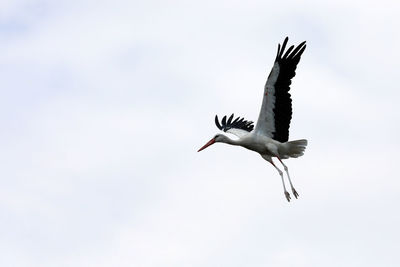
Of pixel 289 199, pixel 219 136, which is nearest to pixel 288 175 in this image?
pixel 289 199

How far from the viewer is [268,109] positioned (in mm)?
24406

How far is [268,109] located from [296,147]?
1.31 m

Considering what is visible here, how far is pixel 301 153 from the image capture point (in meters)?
25.2

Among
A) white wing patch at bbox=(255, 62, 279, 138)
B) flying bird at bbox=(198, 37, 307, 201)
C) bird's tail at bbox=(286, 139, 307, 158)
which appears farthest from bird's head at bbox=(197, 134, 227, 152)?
bird's tail at bbox=(286, 139, 307, 158)

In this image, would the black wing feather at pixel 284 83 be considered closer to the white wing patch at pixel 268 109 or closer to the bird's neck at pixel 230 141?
the white wing patch at pixel 268 109

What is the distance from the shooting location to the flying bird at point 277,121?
2366 centimetres

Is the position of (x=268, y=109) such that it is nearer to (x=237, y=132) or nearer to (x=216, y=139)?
(x=216, y=139)

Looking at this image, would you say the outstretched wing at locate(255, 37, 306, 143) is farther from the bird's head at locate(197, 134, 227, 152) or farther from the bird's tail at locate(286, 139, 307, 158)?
the bird's head at locate(197, 134, 227, 152)

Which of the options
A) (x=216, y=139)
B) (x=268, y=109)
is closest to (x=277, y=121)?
(x=268, y=109)

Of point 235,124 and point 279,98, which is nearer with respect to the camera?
point 279,98

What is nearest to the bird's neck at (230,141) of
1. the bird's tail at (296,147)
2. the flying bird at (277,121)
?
the flying bird at (277,121)

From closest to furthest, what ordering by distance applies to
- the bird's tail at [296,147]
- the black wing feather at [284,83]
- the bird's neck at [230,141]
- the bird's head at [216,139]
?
the black wing feather at [284,83] < the bird's tail at [296,147] < the bird's neck at [230,141] < the bird's head at [216,139]

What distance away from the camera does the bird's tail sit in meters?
24.8

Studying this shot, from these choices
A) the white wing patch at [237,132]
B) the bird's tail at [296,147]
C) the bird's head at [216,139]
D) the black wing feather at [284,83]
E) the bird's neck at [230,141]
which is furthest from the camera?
the white wing patch at [237,132]
